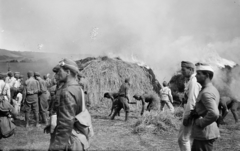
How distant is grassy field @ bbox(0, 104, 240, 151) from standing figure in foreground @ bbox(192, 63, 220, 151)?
3267mm

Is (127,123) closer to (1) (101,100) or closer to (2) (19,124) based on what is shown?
(2) (19,124)

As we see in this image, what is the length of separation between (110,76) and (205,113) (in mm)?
13065

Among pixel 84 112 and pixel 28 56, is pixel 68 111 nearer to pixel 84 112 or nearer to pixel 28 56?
pixel 84 112

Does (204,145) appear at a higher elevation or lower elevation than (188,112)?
lower

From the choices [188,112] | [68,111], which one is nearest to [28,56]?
[188,112]

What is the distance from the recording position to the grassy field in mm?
6758

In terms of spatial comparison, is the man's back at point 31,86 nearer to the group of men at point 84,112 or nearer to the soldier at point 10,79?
the soldier at point 10,79

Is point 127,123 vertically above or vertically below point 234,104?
below

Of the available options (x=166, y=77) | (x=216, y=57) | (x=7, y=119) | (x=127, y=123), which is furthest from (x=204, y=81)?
(x=216, y=57)

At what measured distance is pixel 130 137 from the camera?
7957 mm

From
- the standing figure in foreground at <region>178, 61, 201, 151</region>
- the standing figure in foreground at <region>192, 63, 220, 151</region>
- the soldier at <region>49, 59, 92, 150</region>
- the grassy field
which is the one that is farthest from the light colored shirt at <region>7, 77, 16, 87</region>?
the standing figure in foreground at <region>192, 63, 220, 151</region>

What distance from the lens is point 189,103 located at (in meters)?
4.28

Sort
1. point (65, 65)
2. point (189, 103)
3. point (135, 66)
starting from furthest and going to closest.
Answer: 1. point (135, 66)
2. point (189, 103)
3. point (65, 65)

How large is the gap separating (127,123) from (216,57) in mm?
14034
